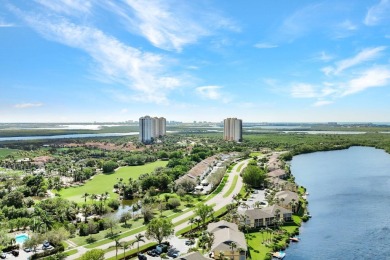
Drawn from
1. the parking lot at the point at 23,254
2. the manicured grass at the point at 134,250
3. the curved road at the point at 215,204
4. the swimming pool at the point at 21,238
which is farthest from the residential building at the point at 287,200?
the swimming pool at the point at 21,238

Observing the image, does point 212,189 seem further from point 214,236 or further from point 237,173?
point 214,236

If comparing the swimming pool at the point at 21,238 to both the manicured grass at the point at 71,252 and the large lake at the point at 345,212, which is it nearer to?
the manicured grass at the point at 71,252

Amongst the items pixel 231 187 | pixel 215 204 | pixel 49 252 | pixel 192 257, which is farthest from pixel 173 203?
pixel 192 257

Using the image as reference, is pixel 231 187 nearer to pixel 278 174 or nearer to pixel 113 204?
pixel 278 174

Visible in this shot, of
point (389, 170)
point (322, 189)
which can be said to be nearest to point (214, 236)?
point (322, 189)

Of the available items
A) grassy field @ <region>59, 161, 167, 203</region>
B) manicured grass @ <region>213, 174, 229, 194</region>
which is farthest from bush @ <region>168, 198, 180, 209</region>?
grassy field @ <region>59, 161, 167, 203</region>

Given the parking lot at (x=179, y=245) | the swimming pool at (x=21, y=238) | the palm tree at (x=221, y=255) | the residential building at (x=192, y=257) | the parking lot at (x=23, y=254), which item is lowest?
the parking lot at (x=23, y=254)
